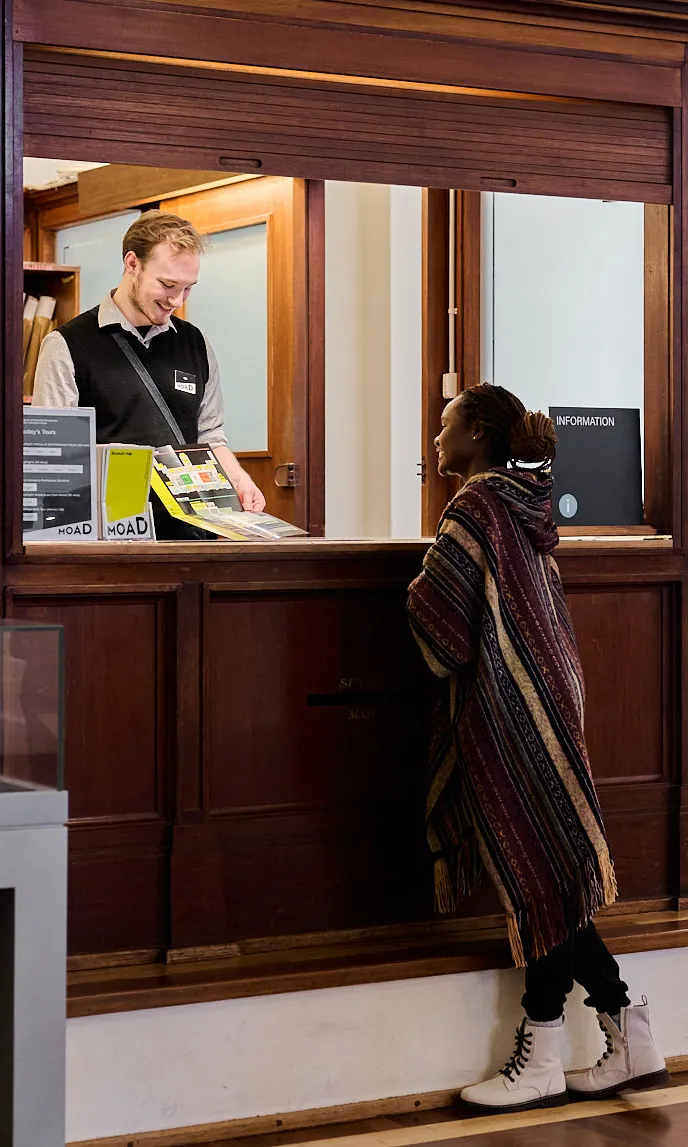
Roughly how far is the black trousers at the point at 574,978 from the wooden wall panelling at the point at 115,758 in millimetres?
791

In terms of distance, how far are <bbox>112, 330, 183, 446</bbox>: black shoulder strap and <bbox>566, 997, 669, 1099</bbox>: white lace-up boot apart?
1.69 meters

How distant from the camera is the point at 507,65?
137 inches

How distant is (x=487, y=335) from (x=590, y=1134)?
2.66 m

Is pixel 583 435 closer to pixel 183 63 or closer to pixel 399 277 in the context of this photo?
pixel 183 63

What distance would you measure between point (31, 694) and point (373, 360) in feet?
13.3

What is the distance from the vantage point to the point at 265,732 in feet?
11.0

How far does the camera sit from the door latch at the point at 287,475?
4.69 metres

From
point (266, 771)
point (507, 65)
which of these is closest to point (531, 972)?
point (266, 771)

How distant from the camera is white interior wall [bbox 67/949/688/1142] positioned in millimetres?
2932

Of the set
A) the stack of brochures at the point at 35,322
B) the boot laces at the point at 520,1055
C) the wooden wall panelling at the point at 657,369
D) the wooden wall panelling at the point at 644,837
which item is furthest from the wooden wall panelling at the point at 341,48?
the stack of brochures at the point at 35,322

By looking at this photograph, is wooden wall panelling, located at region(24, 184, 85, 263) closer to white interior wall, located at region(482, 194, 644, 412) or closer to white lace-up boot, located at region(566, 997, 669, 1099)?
white interior wall, located at region(482, 194, 644, 412)

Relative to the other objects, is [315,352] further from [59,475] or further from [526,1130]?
[526,1130]

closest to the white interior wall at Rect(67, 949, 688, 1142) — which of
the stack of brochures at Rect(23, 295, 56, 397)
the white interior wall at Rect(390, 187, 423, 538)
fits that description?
the white interior wall at Rect(390, 187, 423, 538)

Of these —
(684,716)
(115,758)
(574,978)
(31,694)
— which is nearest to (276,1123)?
(574,978)
